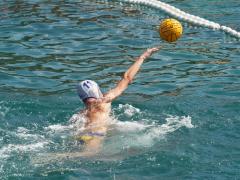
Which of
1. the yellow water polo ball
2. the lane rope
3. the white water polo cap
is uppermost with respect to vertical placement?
the yellow water polo ball

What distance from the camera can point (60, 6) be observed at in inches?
654

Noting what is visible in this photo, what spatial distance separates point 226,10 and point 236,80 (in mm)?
5412

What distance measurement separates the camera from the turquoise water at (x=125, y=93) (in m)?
7.53

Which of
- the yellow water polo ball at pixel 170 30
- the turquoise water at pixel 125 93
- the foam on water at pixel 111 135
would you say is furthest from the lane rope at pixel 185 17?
the foam on water at pixel 111 135

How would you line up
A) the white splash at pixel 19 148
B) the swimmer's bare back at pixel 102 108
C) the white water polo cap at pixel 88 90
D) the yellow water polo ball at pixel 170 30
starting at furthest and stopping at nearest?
the yellow water polo ball at pixel 170 30, the white water polo cap at pixel 88 90, the swimmer's bare back at pixel 102 108, the white splash at pixel 19 148

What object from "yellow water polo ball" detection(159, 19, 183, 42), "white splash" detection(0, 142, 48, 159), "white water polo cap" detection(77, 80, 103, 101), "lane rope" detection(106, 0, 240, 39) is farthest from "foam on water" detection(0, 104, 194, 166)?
"lane rope" detection(106, 0, 240, 39)

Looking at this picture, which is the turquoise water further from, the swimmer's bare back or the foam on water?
the swimmer's bare back

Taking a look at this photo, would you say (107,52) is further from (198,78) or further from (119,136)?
(119,136)

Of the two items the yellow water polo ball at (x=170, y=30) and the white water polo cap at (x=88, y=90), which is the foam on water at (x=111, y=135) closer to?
the white water polo cap at (x=88, y=90)

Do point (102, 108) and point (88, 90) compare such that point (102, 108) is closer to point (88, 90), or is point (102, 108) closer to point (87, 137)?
point (88, 90)

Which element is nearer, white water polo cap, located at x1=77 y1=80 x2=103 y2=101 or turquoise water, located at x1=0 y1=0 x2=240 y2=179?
turquoise water, located at x1=0 y1=0 x2=240 y2=179

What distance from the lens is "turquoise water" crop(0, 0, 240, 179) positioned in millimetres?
7527

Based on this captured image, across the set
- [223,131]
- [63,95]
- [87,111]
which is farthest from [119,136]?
[63,95]

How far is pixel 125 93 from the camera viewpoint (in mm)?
10516
